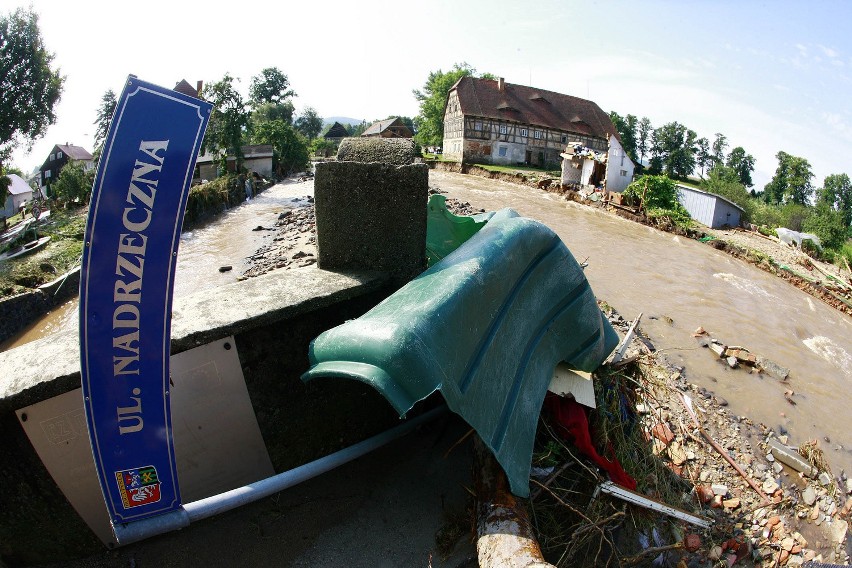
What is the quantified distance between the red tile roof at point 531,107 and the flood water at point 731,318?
23649 millimetres

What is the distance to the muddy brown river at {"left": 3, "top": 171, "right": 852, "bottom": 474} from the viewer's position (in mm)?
8148

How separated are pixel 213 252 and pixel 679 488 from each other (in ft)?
42.8

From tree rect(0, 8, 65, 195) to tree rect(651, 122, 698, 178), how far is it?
64635mm

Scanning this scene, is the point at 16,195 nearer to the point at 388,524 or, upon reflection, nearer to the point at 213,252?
the point at 213,252

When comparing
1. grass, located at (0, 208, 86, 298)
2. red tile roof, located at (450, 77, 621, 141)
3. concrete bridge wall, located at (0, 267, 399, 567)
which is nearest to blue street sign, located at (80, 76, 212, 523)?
concrete bridge wall, located at (0, 267, 399, 567)

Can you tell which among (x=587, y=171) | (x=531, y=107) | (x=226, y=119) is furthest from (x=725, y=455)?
(x=531, y=107)

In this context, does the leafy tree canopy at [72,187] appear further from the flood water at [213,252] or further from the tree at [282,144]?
the tree at [282,144]

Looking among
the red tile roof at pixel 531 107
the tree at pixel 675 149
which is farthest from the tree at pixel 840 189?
the red tile roof at pixel 531 107

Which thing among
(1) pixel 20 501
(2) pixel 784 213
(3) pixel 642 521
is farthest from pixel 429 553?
(2) pixel 784 213

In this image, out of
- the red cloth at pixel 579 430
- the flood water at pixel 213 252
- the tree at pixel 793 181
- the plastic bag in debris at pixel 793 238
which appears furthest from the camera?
the tree at pixel 793 181

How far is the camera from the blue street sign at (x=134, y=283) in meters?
1.71

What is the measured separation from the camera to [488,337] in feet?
7.48

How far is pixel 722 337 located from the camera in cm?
1058

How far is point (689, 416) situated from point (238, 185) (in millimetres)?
24965
